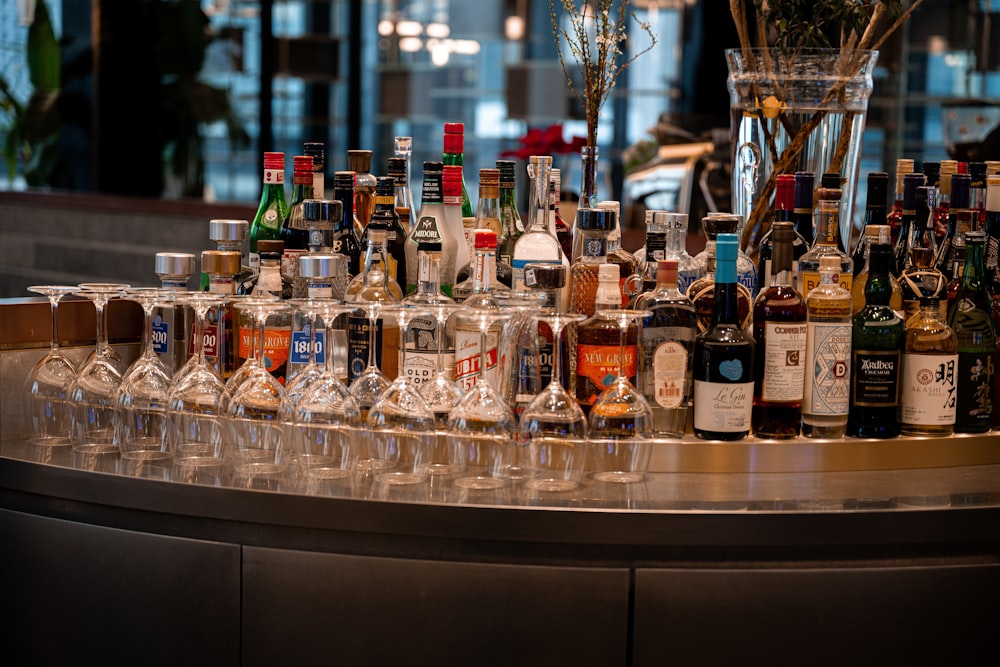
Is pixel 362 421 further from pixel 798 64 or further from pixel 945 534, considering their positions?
pixel 798 64

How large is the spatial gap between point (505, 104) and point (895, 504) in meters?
8.70

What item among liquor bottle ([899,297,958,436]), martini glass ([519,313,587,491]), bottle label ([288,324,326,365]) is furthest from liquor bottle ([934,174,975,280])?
bottle label ([288,324,326,365])

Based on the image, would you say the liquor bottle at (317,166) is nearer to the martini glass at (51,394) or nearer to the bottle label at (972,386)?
the martini glass at (51,394)

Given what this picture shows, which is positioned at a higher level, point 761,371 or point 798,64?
point 798,64

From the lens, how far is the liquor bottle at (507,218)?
2076mm

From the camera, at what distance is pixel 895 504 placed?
1635 millimetres

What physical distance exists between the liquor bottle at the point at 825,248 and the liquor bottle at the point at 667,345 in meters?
0.19

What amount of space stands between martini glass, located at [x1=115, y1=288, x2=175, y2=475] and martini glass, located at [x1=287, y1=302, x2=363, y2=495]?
19cm

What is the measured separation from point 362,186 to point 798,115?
77 cm

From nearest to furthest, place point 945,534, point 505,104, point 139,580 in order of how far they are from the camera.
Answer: point 945,534 → point 139,580 → point 505,104

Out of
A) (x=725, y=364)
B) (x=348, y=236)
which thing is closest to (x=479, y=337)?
(x=725, y=364)

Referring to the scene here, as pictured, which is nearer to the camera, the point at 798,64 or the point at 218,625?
the point at 218,625

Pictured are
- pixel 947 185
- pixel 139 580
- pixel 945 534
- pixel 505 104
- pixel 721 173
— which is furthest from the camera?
pixel 505 104

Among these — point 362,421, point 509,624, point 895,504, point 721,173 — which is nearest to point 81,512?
point 362,421
